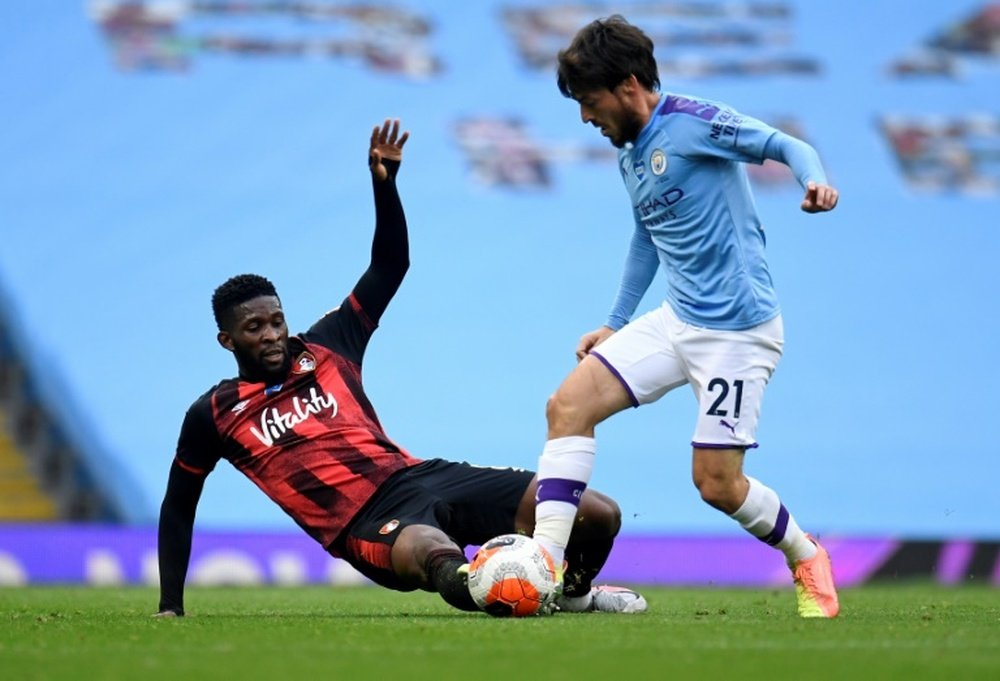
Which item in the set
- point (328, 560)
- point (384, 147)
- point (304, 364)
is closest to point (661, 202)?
point (384, 147)

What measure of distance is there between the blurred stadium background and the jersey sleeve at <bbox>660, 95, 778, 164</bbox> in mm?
8850

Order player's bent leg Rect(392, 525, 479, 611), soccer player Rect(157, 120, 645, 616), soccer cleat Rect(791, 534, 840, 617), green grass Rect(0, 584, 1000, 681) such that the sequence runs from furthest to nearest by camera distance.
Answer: soccer player Rect(157, 120, 645, 616) → soccer cleat Rect(791, 534, 840, 617) → player's bent leg Rect(392, 525, 479, 611) → green grass Rect(0, 584, 1000, 681)

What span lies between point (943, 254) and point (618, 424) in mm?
4435

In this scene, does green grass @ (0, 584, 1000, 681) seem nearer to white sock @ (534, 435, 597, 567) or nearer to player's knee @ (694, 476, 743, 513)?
white sock @ (534, 435, 597, 567)

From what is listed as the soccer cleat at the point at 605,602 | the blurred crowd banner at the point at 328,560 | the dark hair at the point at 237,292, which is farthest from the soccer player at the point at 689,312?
the blurred crowd banner at the point at 328,560

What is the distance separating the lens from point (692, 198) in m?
6.57

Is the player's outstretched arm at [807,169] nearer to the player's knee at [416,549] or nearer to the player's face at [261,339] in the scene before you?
the player's knee at [416,549]

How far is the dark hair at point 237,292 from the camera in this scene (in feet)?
23.9

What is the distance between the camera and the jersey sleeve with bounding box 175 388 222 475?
23.6 ft

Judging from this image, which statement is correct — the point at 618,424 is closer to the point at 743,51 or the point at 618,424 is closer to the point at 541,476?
the point at 743,51

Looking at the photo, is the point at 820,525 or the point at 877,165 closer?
the point at 820,525

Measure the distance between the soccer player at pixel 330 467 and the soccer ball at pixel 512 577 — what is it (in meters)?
0.68

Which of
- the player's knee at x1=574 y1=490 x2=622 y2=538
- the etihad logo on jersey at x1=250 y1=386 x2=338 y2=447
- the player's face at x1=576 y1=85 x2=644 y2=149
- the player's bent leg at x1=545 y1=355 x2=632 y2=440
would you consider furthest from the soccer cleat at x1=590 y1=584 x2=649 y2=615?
the player's face at x1=576 y1=85 x2=644 y2=149

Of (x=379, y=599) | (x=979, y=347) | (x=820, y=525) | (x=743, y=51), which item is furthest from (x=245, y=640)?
(x=743, y=51)
